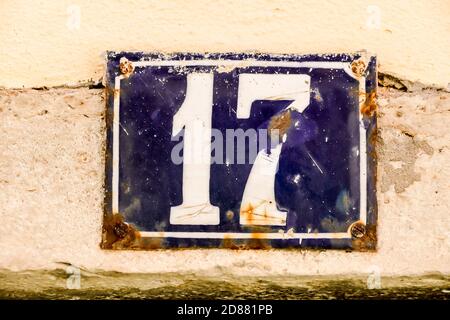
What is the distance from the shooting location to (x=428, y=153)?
79 centimetres

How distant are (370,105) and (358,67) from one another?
0.06m

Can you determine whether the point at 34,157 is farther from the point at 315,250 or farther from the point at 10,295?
the point at 315,250

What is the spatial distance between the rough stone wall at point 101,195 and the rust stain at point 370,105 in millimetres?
19

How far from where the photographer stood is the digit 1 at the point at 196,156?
2.56 ft

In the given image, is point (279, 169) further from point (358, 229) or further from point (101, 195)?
point (101, 195)

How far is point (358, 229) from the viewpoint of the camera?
2.56 ft

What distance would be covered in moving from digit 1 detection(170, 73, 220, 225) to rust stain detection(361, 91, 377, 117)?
24cm

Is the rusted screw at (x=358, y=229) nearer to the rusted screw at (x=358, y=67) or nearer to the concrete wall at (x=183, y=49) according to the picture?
the concrete wall at (x=183, y=49)

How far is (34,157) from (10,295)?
249 mm

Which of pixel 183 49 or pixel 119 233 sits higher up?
pixel 183 49

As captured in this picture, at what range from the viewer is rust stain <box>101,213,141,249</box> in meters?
0.79

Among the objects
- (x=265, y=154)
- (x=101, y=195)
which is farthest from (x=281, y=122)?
(x=101, y=195)

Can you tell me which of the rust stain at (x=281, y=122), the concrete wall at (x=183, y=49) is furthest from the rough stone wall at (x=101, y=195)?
the rust stain at (x=281, y=122)
